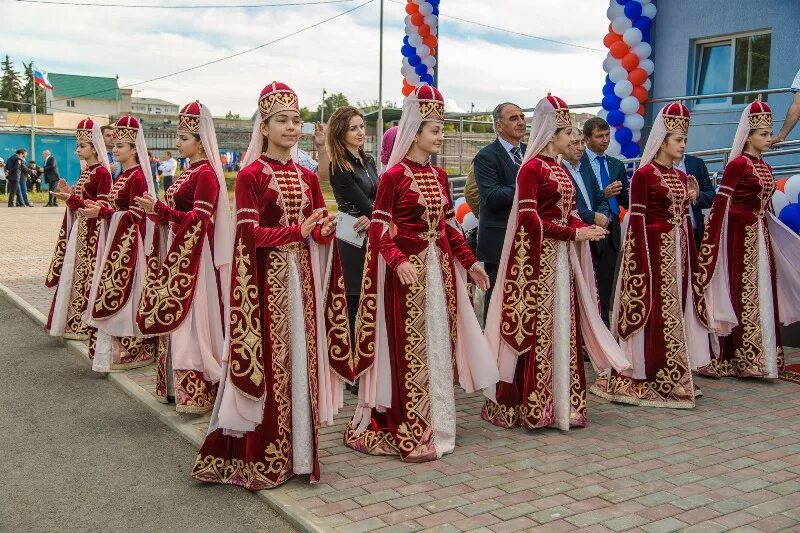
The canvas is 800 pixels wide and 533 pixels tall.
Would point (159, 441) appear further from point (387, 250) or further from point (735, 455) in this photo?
point (735, 455)

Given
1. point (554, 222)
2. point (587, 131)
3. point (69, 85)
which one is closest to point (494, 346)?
point (554, 222)

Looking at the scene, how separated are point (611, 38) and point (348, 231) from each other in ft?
23.1

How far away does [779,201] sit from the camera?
8.16 meters

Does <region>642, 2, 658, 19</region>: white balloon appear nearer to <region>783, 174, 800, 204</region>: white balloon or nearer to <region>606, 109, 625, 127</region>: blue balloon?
<region>606, 109, 625, 127</region>: blue balloon

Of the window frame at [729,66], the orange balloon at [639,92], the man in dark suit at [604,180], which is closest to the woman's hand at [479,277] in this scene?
the man in dark suit at [604,180]

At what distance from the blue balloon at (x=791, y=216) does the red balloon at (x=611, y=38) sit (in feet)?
15.5

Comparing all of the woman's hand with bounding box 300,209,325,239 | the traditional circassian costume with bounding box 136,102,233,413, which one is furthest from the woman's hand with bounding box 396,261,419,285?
the traditional circassian costume with bounding box 136,102,233,413

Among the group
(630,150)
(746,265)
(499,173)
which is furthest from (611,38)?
(499,173)

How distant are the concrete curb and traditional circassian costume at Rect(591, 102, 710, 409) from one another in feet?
10.2

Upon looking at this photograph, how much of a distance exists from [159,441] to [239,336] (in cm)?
151

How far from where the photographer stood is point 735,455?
210 inches

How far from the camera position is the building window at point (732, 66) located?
12516 millimetres

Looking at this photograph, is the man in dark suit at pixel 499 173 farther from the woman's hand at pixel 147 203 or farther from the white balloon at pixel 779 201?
the white balloon at pixel 779 201

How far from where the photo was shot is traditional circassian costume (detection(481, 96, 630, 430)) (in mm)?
5805
